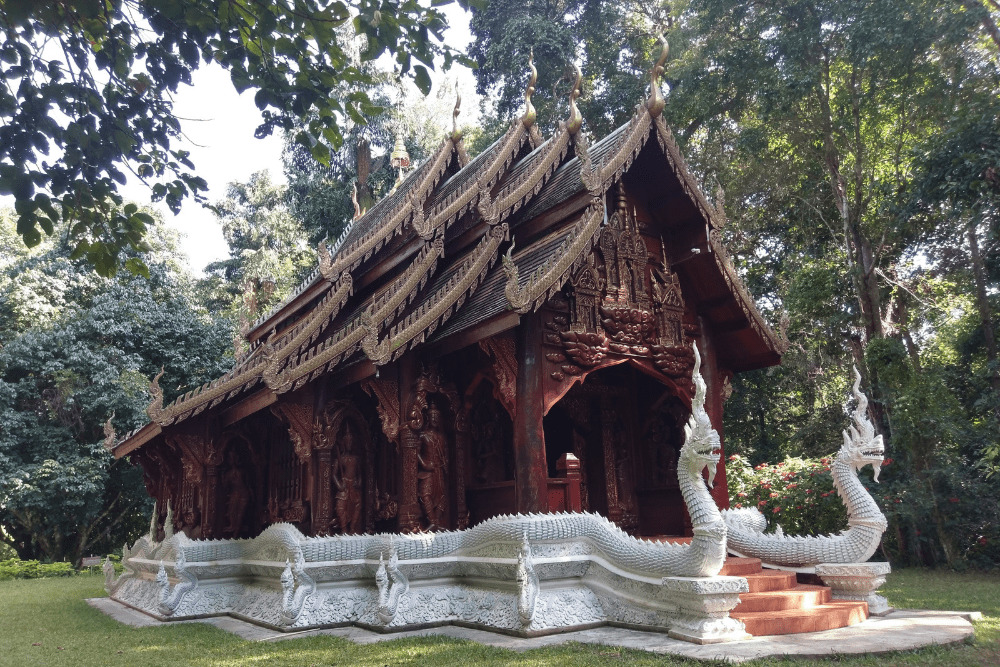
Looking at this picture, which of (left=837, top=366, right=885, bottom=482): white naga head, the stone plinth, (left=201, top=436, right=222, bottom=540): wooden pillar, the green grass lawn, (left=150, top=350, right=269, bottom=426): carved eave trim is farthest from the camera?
(left=201, top=436, right=222, bottom=540): wooden pillar

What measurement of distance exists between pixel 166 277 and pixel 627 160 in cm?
1839

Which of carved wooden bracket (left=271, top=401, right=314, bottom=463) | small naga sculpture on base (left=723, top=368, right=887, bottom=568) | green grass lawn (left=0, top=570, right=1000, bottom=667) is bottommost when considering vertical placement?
green grass lawn (left=0, top=570, right=1000, bottom=667)

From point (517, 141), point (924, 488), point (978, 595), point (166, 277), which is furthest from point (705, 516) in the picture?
point (166, 277)

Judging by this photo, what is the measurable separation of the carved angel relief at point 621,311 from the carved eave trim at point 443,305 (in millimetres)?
1002

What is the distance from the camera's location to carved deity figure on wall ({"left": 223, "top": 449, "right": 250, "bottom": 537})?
1040cm

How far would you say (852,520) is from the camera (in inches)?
266

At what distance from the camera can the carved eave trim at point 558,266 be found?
671 centimetres

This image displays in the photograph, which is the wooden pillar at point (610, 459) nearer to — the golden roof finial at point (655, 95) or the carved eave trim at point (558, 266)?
the carved eave trim at point (558, 266)

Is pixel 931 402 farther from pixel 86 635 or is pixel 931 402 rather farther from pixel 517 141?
pixel 86 635

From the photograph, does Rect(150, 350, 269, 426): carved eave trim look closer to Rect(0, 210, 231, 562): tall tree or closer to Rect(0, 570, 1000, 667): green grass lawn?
Rect(0, 570, 1000, 667): green grass lawn

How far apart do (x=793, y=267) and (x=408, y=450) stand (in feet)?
42.6

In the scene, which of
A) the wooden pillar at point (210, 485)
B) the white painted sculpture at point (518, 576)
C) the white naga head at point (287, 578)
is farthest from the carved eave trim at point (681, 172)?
the wooden pillar at point (210, 485)

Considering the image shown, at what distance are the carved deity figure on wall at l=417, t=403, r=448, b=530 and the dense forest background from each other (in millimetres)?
4112

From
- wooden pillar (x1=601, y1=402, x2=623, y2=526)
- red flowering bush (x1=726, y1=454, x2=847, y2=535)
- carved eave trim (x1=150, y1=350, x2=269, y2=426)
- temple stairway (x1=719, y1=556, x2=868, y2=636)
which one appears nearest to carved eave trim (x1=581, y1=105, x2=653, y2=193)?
wooden pillar (x1=601, y1=402, x2=623, y2=526)
